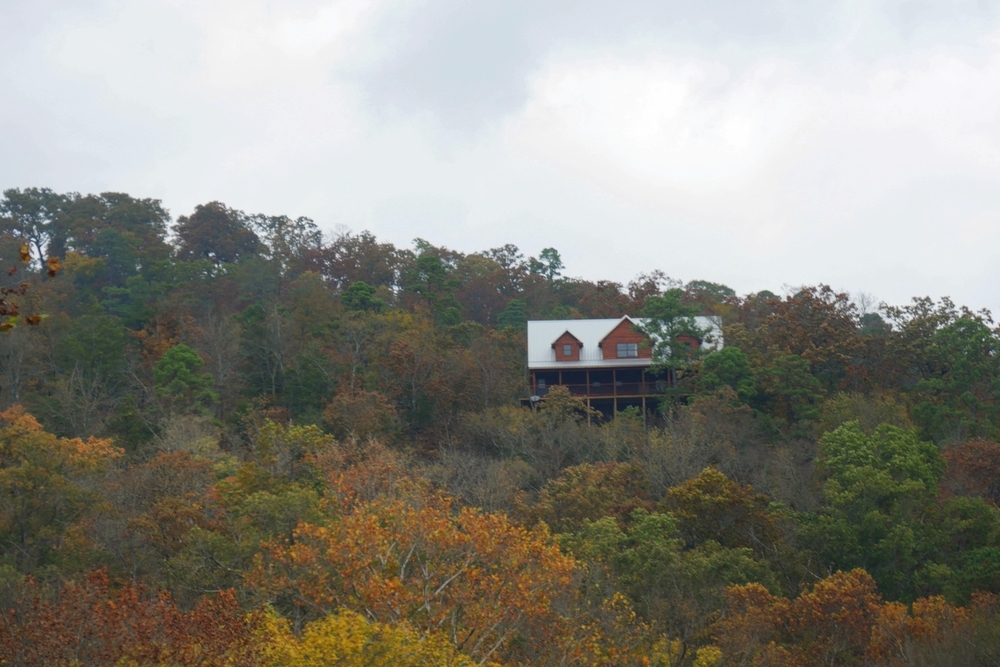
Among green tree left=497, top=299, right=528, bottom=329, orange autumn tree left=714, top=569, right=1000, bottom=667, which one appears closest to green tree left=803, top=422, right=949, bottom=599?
orange autumn tree left=714, top=569, right=1000, bottom=667

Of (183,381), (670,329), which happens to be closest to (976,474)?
(670,329)

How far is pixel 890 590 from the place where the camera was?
1139 inches

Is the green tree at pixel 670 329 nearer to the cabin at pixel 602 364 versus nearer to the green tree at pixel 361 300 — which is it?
the cabin at pixel 602 364

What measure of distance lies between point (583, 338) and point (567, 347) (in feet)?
3.62

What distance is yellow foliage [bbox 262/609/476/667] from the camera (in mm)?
15328

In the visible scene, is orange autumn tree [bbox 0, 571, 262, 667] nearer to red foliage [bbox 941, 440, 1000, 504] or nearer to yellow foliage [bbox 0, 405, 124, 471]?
yellow foliage [bbox 0, 405, 124, 471]

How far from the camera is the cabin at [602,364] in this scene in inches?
2025

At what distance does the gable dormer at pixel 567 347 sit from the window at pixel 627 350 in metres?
1.88

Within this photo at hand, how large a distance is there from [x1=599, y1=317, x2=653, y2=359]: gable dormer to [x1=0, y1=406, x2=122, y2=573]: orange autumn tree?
27437mm

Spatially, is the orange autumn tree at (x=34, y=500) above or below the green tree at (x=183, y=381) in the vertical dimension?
below

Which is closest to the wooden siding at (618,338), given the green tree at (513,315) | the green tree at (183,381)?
the green tree at (513,315)

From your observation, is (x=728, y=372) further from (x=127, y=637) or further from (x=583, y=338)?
(x=127, y=637)

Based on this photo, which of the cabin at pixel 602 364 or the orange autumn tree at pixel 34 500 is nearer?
the orange autumn tree at pixel 34 500

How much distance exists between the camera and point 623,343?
52438 millimetres
